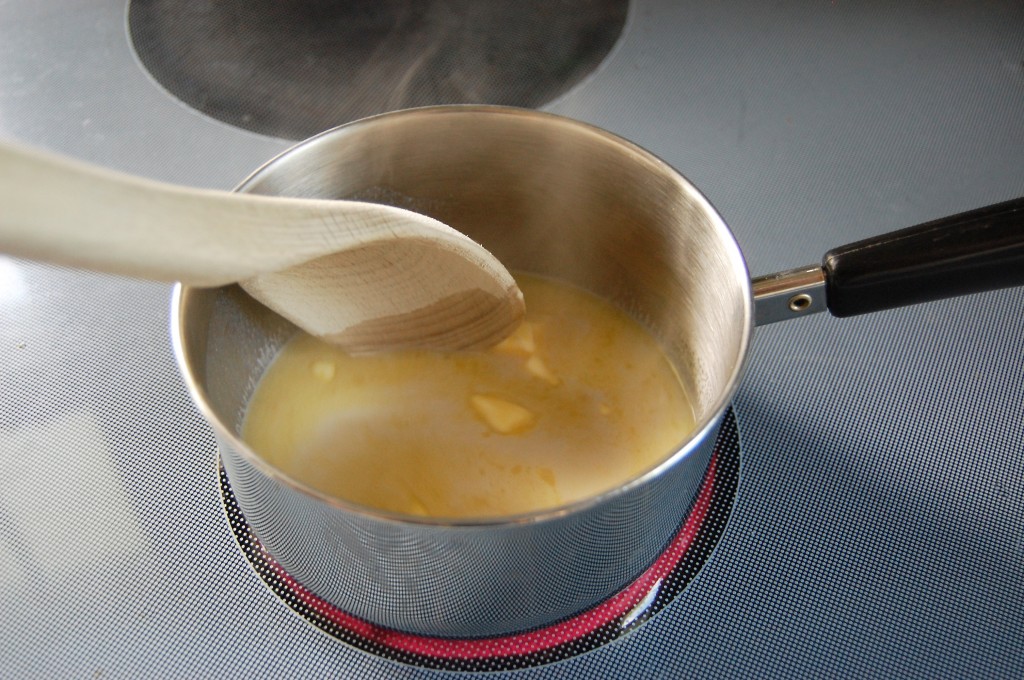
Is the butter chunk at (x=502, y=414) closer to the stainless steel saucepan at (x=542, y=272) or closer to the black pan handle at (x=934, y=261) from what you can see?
the stainless steel saucepan at (x=542, y=272)

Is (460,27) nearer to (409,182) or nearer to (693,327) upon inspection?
(409,182)

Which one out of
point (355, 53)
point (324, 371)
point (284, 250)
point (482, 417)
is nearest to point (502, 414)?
point (482, 417)

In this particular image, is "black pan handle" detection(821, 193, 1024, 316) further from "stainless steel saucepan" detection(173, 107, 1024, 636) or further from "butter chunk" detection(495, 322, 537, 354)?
"butter chunk" detection(495, 322, 537, 354)

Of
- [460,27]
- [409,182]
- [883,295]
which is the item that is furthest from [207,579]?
[460,27]

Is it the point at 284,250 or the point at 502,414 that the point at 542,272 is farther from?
the point at 284,250

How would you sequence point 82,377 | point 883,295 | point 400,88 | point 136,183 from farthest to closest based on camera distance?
1. point 400,88
2. point 82,377
3. point 883,295
4. point 136,183

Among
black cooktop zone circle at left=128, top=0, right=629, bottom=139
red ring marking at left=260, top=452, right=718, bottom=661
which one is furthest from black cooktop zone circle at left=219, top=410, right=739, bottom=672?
black cooktop zone circle at left=128, top=0, right=629, bottom=139
